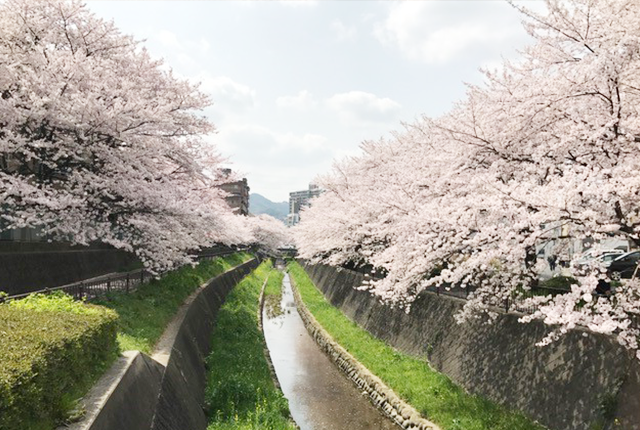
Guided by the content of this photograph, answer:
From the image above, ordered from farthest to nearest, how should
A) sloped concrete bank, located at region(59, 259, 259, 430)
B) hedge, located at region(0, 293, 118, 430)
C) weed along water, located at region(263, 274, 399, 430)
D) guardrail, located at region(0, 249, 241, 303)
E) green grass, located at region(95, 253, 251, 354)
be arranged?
weed along water, located at region(263, 274, 399, 430)
guardrail, located at region(0, 249, 241, 303)
green grass, located at region(95, 253, 251, 354)
sloped concrete bank, located at region(59, 259, 259, 430)
hedge, located at region(0, 293, 118, 430)

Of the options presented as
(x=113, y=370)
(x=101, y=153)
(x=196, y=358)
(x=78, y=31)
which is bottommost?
Answer: (x=196, y=358)

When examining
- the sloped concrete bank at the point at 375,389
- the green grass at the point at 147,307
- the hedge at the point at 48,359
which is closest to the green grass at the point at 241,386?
the green grass at the point at 147,307

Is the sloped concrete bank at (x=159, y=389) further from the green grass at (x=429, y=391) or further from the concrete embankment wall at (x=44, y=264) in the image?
the green grass at (x=429, y=391)

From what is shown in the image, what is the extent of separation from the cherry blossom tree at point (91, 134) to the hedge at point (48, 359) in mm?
7028

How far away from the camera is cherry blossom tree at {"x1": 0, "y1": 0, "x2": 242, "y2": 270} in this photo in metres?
14.8

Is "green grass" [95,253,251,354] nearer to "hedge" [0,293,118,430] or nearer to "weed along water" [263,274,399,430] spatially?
"hedge" [0,293,118,430]

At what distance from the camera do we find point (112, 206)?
17156 mm

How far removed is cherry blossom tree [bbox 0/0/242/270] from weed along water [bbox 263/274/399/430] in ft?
22.4

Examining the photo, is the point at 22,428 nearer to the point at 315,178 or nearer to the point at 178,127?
the point at 178,127

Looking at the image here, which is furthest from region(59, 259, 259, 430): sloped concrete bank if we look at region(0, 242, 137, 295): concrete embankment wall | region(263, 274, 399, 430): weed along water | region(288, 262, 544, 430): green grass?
region(288, 262, 544, 430): green grass

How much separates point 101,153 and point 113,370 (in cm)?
1016

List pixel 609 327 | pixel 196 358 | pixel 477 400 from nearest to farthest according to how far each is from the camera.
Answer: pixel 609 327 < pixel 477 400 < pixel 196 358

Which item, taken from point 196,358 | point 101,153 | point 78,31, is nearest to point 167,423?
point 196,358

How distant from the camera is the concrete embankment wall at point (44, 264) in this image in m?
15.6
